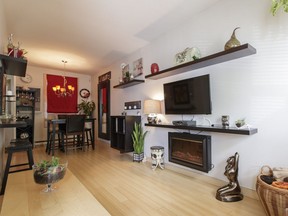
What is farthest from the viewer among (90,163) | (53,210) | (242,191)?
(90,163)

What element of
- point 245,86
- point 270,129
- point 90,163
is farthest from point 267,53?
point 90,163

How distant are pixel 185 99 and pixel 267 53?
1.18 m

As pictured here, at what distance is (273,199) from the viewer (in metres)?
1.44

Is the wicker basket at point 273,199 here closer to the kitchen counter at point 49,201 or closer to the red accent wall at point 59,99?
the kitchen counter at point 49,201

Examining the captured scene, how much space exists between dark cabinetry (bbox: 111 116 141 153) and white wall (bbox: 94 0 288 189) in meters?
1.46

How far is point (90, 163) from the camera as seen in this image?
11.4ft

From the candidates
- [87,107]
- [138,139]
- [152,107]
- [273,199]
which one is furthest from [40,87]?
[273,199]

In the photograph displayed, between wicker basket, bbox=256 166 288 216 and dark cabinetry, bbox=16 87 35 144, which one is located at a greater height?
dark cabinetry, bbox=16 87 35 144

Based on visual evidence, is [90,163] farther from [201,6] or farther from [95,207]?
[201,6]

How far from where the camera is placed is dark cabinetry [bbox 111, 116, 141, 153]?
12.4 feet

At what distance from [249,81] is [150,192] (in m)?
1.89

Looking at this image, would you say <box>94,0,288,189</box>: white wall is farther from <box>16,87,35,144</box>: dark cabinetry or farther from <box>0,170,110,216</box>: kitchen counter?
<box>16,87,35,144</box>: dark cabinetry

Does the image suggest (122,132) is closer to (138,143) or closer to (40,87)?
(138,143)

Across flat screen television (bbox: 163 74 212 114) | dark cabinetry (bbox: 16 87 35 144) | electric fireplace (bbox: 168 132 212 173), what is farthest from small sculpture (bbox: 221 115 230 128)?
dark cabinetry (bbox: 16 87 35 144)
